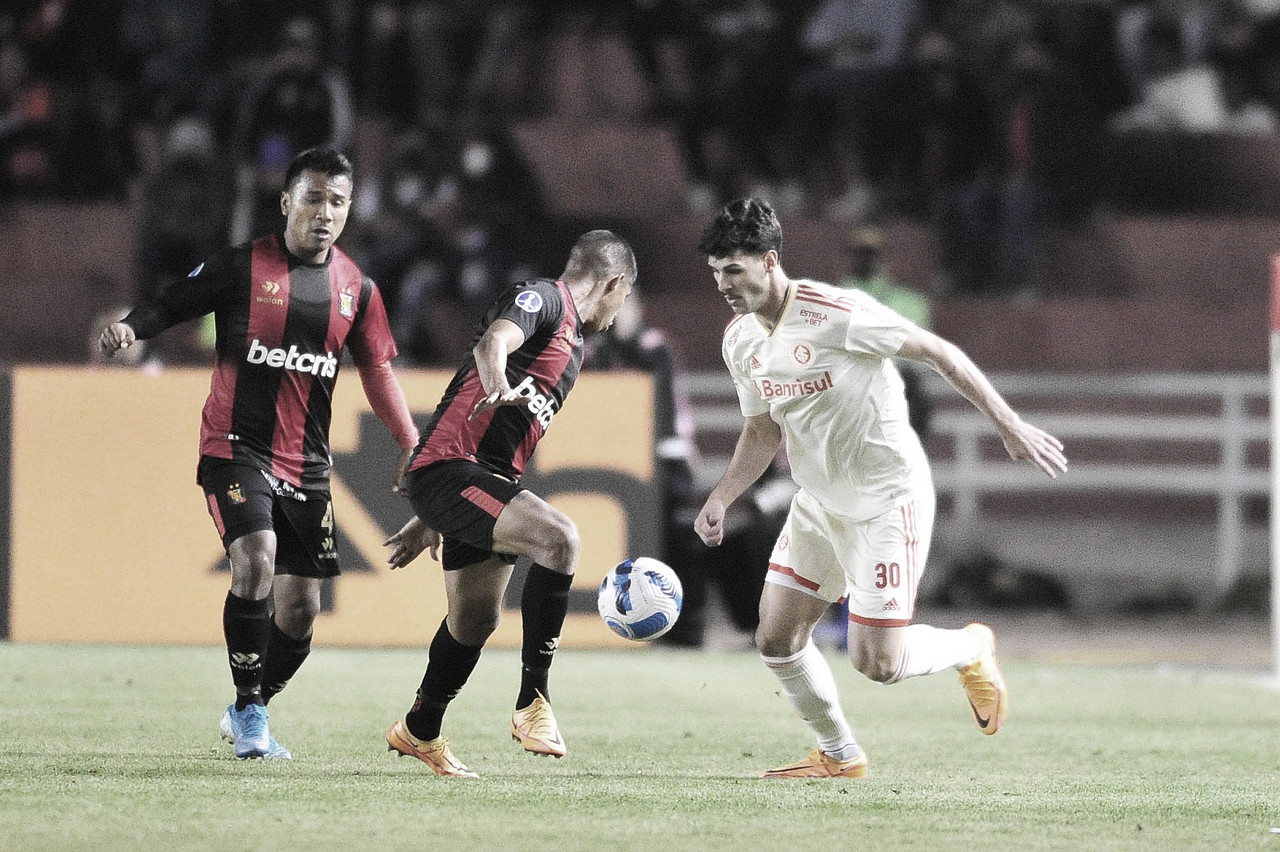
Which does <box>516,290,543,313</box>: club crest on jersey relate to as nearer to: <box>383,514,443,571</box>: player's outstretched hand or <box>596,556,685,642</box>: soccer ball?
<box>383,514,443,571</box>: player's outstretched hand

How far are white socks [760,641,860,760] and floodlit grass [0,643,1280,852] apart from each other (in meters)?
0.17

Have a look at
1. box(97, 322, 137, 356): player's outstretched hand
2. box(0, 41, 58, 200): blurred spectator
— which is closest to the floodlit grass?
box(97, 322, 137, 356): player's outstretched hand

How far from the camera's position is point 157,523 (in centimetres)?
1141

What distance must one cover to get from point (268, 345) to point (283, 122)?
7.19 metres

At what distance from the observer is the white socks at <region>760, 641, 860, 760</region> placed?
702 centimetres

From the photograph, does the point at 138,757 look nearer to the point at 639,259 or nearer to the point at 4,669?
the point at 4,669

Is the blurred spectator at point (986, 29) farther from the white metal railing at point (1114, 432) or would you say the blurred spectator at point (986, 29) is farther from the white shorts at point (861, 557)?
the white shorts at point (861, 557)

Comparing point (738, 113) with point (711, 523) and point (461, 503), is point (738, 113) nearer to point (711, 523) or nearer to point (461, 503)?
point (711, 523)

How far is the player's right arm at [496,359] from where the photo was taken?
6.30 m

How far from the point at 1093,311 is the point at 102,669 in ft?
28.8

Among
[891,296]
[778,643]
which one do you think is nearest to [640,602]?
[778,643]

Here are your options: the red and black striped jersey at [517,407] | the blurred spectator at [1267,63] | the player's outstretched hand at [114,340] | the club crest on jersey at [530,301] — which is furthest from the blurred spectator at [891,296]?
the blurred spectator at [1267,63]

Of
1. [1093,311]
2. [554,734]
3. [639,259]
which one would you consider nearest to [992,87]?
[1093,311]

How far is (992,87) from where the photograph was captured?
16.8m
